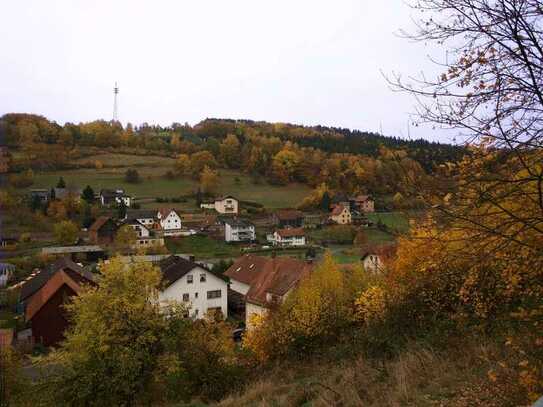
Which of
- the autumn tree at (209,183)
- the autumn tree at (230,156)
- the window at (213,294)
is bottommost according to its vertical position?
the window at (213,294)

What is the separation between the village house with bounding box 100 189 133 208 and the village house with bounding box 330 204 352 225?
27842 millimetres

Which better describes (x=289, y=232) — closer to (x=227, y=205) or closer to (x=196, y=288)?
(x=227, y=205)

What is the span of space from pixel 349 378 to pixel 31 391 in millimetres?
9470

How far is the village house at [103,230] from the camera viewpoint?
162 feet

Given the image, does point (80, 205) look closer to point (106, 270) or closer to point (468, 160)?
point (106, 270)

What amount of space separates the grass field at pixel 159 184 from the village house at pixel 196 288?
120 ft

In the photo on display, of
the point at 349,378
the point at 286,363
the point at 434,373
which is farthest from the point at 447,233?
the point at 286,363

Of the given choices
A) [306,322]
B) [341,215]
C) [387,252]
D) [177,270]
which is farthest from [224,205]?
[306,322]

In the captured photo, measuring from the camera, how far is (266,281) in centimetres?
2889

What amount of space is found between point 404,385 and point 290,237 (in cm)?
4599

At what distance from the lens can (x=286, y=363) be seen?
12.6m

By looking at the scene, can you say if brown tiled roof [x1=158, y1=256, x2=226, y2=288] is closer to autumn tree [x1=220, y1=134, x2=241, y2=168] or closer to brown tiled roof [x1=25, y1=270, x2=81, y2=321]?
brown tiled roof [x1=25, y1=270, x2=81, y2=321]

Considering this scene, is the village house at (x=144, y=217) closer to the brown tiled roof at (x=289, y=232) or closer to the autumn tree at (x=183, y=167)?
the brown tiled roof at (x=289, y=232)

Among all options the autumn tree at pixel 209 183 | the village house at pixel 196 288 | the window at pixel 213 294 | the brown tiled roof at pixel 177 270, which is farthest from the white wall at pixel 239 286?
the autumn tree at pixel 209 183
